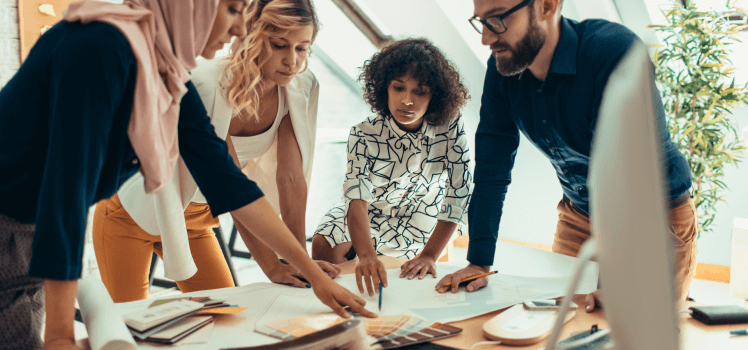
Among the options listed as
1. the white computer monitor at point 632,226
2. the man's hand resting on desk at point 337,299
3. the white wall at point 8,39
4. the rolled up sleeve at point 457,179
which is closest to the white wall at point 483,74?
the rolled up sleeve at point 457,179

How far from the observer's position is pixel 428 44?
68.1 inches

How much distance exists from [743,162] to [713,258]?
672 mm

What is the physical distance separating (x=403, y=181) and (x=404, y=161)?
10 centimetres

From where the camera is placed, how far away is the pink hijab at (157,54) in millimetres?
733

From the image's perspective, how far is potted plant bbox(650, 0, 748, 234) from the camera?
8.96ft

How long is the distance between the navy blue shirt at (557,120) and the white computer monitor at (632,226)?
0.91 metres

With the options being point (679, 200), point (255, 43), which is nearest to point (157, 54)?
point (255, 43)

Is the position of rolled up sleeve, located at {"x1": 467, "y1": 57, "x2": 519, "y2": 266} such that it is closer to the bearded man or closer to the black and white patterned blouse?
the bearded man

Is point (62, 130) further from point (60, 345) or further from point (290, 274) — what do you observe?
point (290, 274)

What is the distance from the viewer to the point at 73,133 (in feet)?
2.14

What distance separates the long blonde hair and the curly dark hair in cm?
37

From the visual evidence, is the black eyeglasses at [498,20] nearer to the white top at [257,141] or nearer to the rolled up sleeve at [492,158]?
the rolled up sleeve at [492,158]

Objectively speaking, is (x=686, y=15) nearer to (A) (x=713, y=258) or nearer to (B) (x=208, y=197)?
(A) (x=713, y=258)

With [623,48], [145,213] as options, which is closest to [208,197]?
[145,213]
